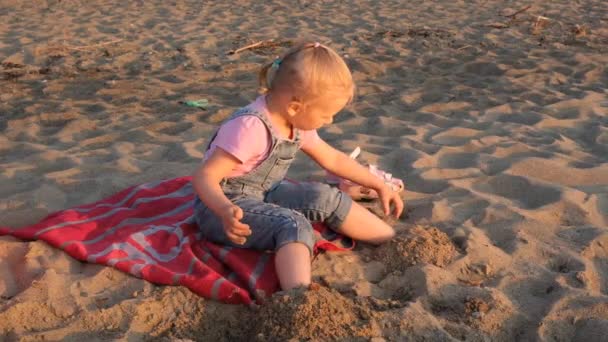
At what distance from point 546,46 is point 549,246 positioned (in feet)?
15.2

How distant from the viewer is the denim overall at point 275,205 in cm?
256

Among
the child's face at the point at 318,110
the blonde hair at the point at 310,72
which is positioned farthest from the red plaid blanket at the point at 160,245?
the blonde hair at the point at 310,72

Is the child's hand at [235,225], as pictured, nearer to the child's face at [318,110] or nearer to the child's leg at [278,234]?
the child's leg at [278,234]

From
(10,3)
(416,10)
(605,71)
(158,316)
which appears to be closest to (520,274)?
(158,316)

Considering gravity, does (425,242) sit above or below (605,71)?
above

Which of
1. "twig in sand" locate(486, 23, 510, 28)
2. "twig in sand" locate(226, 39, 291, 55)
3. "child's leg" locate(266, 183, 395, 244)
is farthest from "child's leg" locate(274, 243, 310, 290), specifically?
"twig in sand" locate(486, 23, 510, 28)

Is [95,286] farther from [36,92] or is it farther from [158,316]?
[36,92]

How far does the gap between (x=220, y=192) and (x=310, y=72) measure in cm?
55

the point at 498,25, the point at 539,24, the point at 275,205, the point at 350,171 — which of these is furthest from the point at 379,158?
the point at 539,24

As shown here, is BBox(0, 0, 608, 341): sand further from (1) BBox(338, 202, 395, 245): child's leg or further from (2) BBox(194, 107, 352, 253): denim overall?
(2) BBox(194, 107, 352, 253): denim overall

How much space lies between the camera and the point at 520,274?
257 cm

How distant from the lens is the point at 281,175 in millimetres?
→ 2867

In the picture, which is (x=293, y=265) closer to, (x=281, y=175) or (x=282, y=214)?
(x=282, y=214)

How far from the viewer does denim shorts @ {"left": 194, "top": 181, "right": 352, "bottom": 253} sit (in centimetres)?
254
